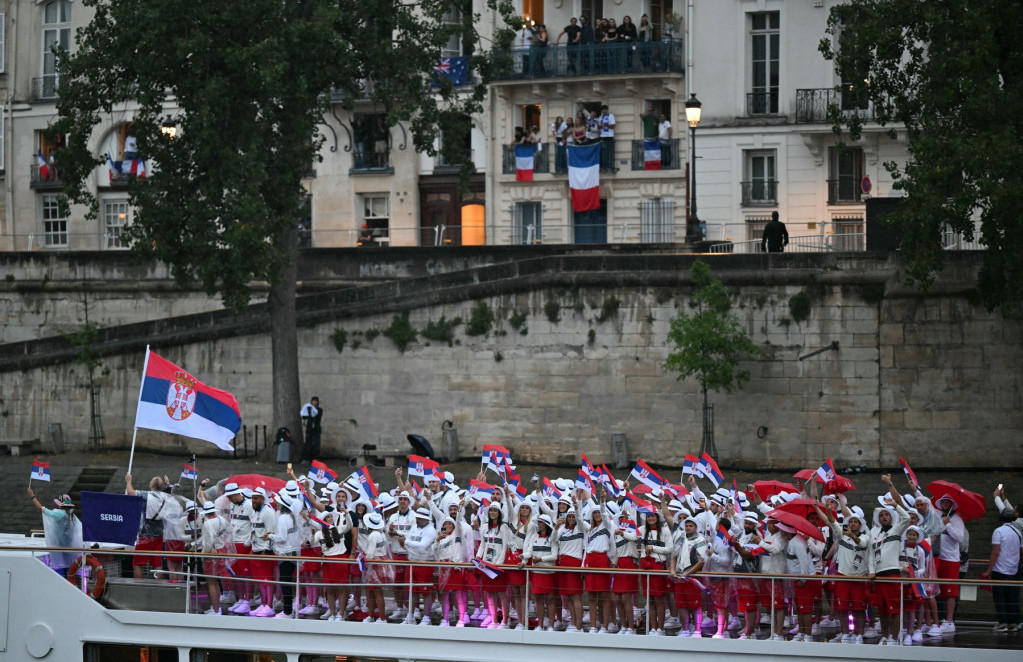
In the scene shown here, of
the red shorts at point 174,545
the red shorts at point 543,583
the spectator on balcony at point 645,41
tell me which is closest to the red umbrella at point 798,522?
the red shorts at point 543,583

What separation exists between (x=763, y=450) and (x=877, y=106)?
7.23m

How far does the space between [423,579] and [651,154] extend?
79.9ft

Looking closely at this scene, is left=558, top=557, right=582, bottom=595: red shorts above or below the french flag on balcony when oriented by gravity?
below

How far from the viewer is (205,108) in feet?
96.1

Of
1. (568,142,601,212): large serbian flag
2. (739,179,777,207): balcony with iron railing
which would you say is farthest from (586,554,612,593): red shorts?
(568,142,601,212): large serbian flag

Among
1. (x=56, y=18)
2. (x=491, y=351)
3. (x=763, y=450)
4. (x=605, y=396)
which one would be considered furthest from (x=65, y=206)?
(x=56, y=18)

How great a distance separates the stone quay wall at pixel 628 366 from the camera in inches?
1201

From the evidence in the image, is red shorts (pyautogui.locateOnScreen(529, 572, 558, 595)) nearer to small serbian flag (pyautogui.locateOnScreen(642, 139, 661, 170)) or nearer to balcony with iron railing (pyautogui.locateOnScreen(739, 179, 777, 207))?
balcony with iron railing (pyautogui.locateOnScreen(739, 179, 777, 207))

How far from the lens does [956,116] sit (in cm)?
2734

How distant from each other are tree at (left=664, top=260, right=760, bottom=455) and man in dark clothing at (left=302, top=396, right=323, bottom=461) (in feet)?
24.3

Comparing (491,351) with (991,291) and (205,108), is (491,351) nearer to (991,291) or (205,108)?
(205,108)

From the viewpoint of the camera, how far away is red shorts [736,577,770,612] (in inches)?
649

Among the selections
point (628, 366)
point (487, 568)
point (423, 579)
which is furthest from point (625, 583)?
point (628, 366)

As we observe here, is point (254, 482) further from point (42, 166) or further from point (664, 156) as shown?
point (42, 166)
